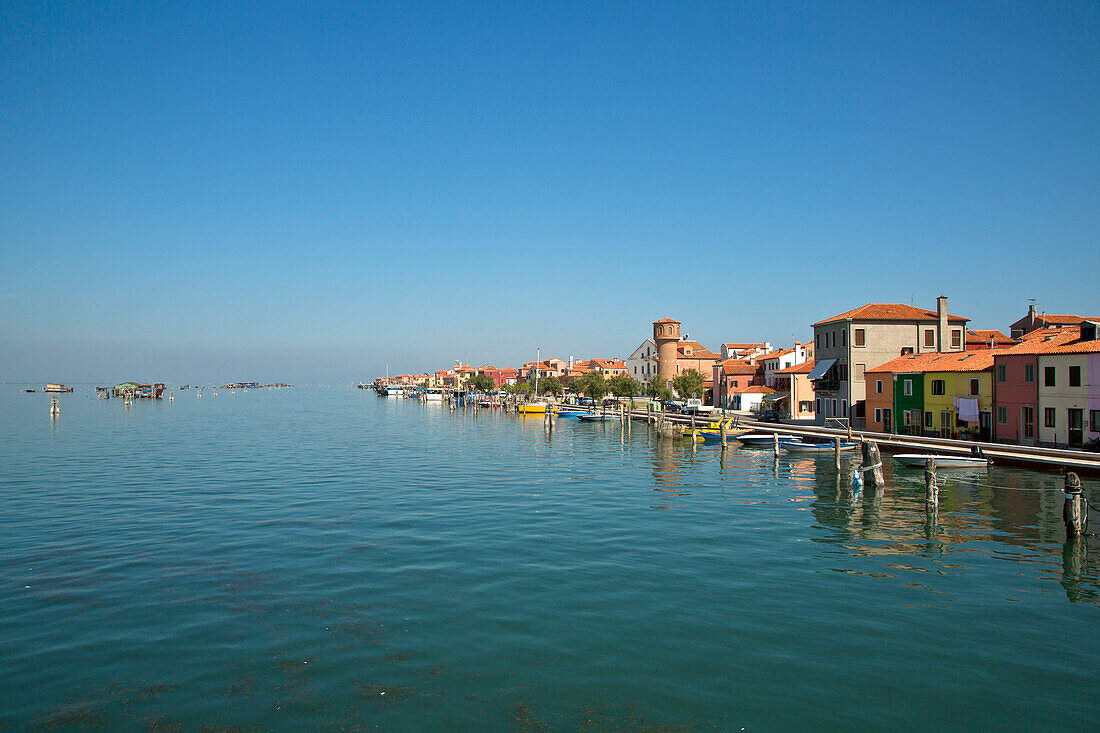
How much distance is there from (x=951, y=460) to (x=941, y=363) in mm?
14139

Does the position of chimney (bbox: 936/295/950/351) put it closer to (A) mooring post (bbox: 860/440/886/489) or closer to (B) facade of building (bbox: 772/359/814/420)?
(B) facade of building (bbox: 772/359/814/420)

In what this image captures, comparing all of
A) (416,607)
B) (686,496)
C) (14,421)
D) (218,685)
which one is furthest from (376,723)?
(14,421)

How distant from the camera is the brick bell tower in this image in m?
116

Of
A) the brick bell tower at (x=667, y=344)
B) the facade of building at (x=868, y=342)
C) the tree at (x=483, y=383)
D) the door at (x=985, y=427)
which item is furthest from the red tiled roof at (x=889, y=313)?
the tree at (x=483, y=383)

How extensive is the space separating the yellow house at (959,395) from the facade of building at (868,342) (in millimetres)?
7845

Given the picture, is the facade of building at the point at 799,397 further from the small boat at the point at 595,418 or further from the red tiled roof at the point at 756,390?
the small boat at the point at 595,418

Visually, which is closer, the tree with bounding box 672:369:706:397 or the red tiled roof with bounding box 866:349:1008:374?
the red tiled roof with bounding box 866:349:1008:374

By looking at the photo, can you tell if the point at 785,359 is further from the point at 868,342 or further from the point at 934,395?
the point at 934,395

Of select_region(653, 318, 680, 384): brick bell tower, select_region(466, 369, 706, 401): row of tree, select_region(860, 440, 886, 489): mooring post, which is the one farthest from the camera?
select_region(653, 318, 680, 384): brick bell tower

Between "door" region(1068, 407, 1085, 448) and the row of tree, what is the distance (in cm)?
5330

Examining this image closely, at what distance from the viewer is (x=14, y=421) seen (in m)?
89.8

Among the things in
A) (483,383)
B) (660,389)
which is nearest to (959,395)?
(660,389)

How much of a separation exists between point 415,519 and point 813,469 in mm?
25761

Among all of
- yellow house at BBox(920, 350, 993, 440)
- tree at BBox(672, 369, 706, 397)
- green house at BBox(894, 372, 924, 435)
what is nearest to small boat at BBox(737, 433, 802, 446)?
green house at BBox(894, 372, 924, 435)
